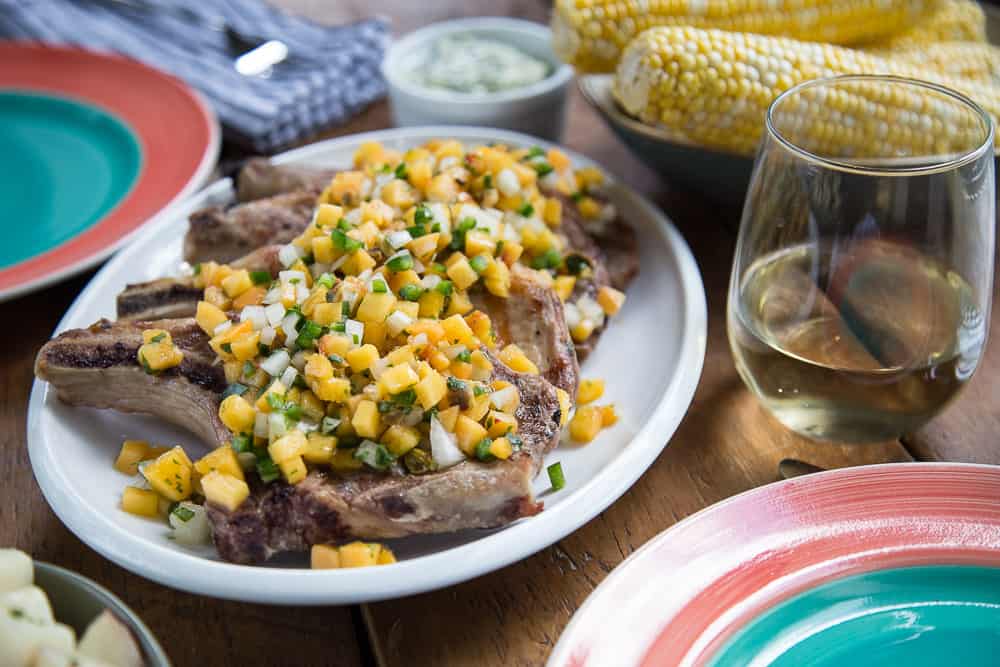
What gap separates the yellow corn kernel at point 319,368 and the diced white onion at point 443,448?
0.20 m

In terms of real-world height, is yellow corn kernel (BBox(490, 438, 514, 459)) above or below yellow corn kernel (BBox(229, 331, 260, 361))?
below

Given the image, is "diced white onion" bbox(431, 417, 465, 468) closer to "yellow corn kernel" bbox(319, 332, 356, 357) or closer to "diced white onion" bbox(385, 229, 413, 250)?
"yellow corn kernel" bbox(319, 332, 356, 357)

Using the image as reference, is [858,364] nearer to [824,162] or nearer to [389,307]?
[824,162]

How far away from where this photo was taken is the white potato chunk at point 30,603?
1.14 metres

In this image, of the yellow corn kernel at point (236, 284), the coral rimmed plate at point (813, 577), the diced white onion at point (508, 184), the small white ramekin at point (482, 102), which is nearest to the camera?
the coral rimmed plate at point (813, 577)

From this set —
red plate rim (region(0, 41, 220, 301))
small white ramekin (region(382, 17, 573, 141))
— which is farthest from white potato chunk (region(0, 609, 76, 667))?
small white ramekin (region(382, 17, 573, 141))

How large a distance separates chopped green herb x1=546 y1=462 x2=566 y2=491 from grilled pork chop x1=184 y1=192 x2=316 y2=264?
0.86 meters

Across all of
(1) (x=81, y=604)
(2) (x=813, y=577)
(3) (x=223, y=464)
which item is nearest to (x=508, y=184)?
(3) (x=223, y=464)

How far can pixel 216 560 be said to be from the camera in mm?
1562

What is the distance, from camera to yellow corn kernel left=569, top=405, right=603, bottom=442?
5.98 ft

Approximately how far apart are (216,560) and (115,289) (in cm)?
89

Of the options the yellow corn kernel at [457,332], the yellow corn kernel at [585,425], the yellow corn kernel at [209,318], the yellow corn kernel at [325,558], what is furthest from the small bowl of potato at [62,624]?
the yellow corn kernel at [585,425]

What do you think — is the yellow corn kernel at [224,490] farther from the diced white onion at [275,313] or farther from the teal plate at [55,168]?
the teal plate at [55,168]

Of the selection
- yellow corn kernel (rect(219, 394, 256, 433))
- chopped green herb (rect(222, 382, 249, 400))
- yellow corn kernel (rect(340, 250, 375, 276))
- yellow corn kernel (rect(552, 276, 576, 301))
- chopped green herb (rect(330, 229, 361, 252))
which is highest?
chopped green herb (rect(330, 229, 361, 252))
